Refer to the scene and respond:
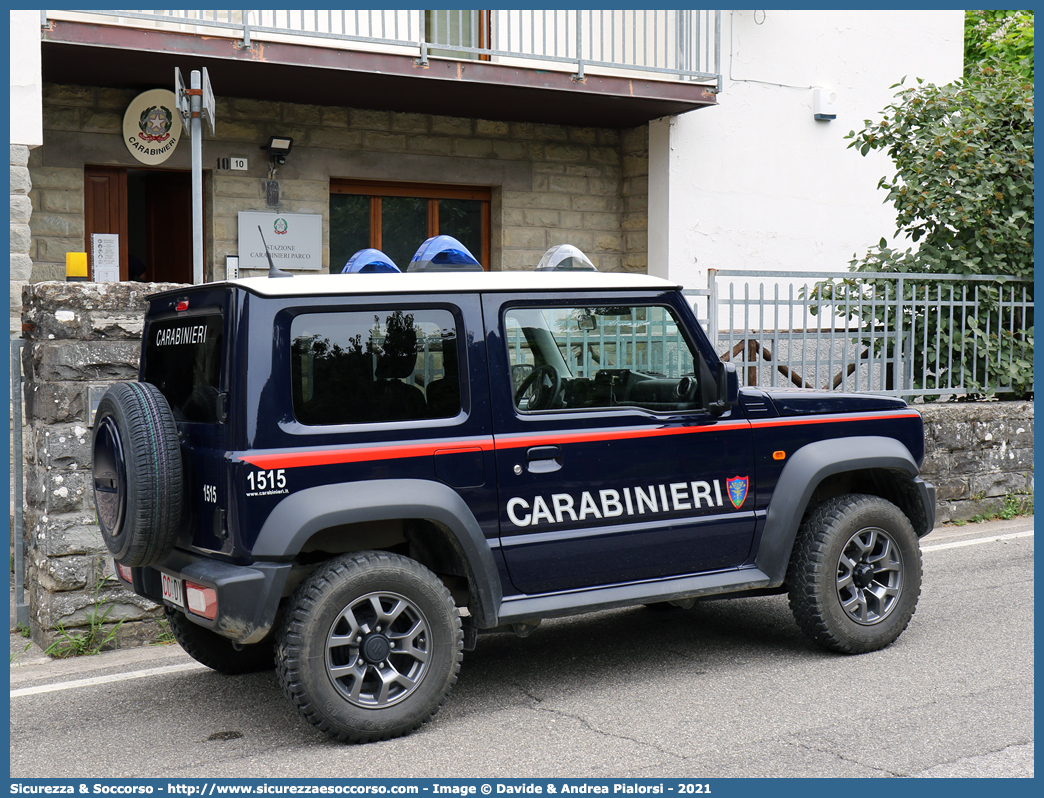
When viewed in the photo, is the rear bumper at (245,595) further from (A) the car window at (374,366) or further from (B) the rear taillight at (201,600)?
(A) the car window at (374,366)

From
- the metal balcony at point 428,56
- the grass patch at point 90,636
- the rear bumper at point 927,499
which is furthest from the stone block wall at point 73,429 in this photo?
the rear bumper at point 927,499

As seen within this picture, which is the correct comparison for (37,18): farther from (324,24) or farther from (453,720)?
(453,720)

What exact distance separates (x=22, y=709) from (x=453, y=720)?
1927 mm

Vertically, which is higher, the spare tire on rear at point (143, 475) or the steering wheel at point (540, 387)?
the steering wheel at point (540, 387)

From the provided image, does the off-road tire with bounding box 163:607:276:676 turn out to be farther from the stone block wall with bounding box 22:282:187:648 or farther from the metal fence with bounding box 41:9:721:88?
the metal fence with bounding box 41:9:721:88

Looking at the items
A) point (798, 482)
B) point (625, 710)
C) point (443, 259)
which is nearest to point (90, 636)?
point (443, 259)

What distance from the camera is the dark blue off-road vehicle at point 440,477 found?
406 cm

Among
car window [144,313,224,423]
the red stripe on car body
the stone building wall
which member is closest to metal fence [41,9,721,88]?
A: the stone building wall

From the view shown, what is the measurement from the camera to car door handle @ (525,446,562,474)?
14.6 feet

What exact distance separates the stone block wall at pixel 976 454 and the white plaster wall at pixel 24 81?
23.4 feet

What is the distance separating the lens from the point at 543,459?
449 cm

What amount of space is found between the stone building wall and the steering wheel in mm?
6624

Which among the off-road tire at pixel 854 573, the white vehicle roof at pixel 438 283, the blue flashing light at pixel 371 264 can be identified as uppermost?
the blue flashing light at pixel 371 264

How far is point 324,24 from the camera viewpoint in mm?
10117
